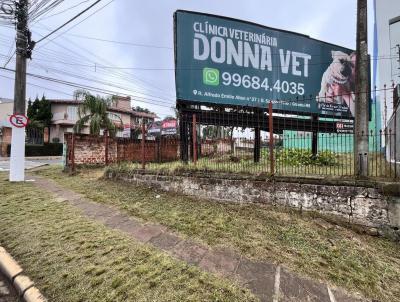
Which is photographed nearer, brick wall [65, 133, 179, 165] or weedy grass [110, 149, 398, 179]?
weedy grass [110, 149, 398, 179]

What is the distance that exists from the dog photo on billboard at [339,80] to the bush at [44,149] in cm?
2916

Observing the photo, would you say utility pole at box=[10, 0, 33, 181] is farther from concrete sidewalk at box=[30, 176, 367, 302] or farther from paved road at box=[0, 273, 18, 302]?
paved road at box=[0, 273, 18, 302]

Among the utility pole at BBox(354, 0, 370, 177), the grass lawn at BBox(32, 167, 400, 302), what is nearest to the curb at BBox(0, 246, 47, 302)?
the grass lawn at BBox(32, 167, 400, 302)

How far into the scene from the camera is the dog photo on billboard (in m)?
9.36

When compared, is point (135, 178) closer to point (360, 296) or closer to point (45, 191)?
point (45, 191)

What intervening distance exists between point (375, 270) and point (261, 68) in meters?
6.17

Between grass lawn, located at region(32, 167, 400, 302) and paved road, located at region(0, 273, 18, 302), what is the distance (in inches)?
88.8

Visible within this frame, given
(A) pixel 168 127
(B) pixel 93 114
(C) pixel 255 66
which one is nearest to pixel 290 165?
(C) pixel 255 66

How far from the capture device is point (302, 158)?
7359 mm

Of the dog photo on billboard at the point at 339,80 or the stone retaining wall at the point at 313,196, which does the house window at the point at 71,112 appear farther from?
the stone retaining wall at the point at 313,196

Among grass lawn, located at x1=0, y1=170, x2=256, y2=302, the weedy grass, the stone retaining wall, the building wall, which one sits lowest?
grass lawn, located at x1=0, y1=170, x2=256, y2=302

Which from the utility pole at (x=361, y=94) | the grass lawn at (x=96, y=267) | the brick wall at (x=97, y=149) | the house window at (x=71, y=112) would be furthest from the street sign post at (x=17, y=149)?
the house window at (x=71, y=112)

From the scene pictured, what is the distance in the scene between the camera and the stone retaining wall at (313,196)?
14.1 feet

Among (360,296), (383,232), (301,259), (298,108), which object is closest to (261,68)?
(298,108)
